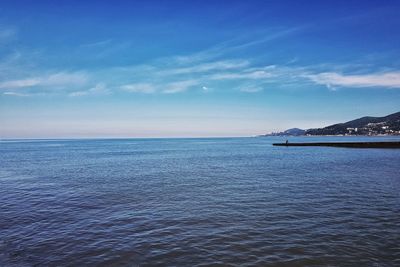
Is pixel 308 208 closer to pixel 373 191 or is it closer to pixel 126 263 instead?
pixel 373 191

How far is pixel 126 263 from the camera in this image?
10094 mm

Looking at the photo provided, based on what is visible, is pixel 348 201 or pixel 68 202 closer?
pixel 348 201

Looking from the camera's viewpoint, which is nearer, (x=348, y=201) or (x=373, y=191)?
(x=348, y=201)

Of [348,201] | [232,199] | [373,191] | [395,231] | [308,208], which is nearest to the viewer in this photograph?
[395,231]

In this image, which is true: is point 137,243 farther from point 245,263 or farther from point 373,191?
point 373,191

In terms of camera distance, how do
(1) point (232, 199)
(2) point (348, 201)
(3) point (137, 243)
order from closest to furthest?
(3) point (137, 243) → (2) point (348, 201) → (1) point (232, 199)

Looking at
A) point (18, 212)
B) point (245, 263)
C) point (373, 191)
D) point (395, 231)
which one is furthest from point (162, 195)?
point (373, 191)

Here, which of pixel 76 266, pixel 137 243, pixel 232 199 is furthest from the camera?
pixel 232 199

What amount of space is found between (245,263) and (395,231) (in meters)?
8.01

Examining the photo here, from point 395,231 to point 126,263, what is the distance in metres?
12.2

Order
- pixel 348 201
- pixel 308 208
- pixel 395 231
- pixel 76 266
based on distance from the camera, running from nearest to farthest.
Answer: pixel 76 266 → pixel 395 231 → pixel 308 208 → pixel 348 201

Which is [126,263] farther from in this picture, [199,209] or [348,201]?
[348,201]

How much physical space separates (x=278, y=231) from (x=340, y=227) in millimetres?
3230

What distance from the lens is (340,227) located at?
13.5 m
